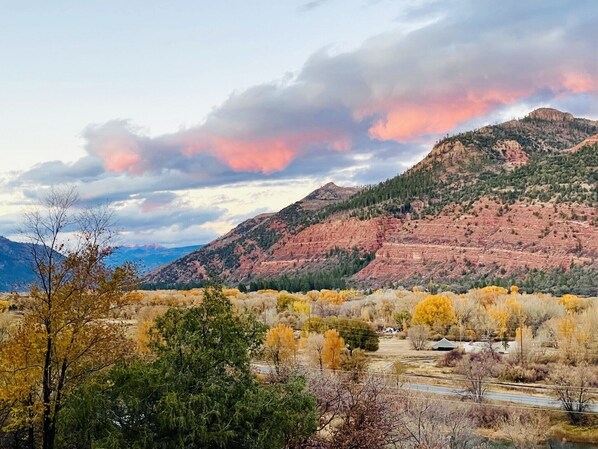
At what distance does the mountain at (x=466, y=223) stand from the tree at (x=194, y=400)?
79.6 meters

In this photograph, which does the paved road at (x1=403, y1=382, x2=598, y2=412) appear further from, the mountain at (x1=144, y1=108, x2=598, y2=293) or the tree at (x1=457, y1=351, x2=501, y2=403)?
the mountain at (x1=144, y1=108, x2=598, y2=293)

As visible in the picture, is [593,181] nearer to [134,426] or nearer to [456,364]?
[456,364]

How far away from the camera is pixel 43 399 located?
16.0 m

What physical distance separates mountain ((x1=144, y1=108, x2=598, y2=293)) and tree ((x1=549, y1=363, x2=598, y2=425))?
4818cm

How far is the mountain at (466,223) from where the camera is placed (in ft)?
337

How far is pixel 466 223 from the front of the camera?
119m

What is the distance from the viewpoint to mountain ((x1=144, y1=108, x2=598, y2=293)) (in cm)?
10281

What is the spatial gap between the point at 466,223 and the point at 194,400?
111392 millimetres

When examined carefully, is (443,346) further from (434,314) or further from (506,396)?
(506,396)

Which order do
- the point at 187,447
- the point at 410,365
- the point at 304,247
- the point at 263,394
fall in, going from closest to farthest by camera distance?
1. the point at 187,447
2. the point at 263,394
3. the point at 410,365
4. the point at 304,247

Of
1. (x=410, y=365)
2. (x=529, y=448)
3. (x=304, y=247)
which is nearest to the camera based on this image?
(x=529, y=448)

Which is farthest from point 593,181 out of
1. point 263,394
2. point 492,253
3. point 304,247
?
point 263,394

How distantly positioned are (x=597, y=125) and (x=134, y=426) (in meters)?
209

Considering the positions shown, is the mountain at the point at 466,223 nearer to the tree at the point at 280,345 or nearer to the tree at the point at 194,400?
the tree at the point at 280,345
